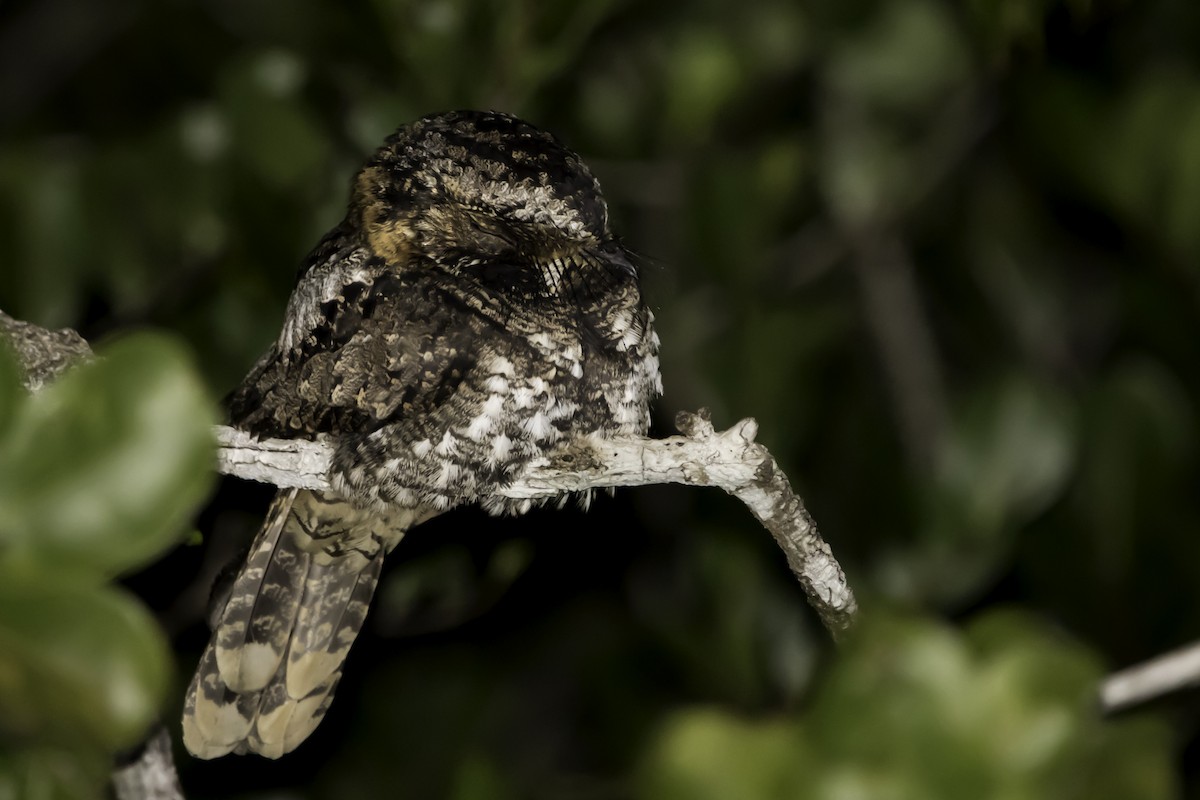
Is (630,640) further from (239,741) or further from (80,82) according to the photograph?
(80,82)

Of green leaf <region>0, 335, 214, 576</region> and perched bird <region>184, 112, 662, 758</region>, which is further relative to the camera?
perched bird <region>184, 112, 662, 758</region>

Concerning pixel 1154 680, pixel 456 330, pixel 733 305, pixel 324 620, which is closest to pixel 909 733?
pixel 1154 680

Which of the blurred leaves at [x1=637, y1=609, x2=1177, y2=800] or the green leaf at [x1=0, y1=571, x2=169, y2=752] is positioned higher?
the green leaf at [x1=0, y1=571, x2=169, y2=752]

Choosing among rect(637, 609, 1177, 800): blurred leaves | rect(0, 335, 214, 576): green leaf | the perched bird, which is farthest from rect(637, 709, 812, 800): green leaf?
the perched bird

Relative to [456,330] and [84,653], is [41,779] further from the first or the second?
[456,330]

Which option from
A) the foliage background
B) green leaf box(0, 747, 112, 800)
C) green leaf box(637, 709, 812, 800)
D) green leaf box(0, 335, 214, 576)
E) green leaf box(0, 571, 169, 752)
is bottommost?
the foliage background

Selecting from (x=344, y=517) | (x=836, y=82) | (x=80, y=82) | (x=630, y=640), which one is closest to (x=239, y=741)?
(x=344, y=517)

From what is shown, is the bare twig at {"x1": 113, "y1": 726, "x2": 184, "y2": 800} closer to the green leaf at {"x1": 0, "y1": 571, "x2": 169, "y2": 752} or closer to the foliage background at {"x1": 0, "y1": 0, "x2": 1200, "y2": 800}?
the foliage background at {"x1": 0, "y1": 0, "x2": 1200, "y2": 800}
